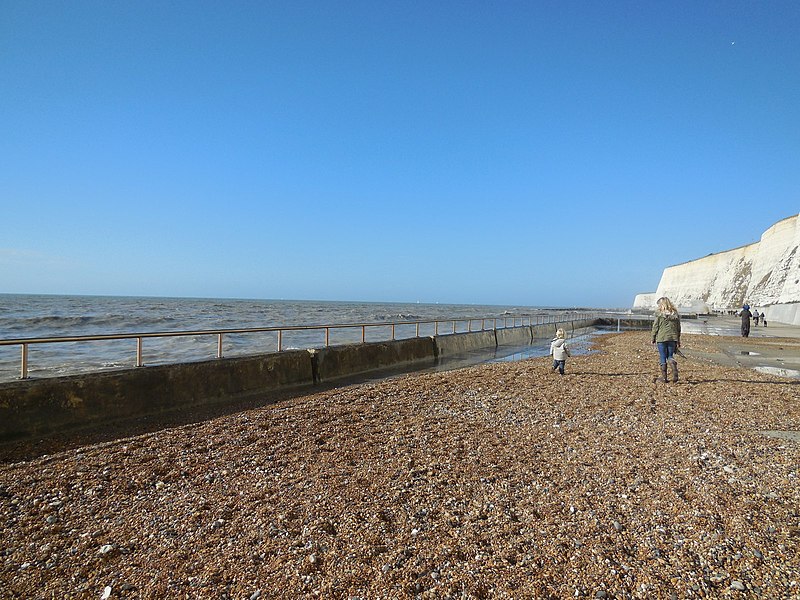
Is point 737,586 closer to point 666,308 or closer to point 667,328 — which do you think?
point 667,328

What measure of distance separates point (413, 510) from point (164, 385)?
6.01 metres

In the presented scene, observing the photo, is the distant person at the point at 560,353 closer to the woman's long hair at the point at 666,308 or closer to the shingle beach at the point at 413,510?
the woman's long hair at the point at 666,308

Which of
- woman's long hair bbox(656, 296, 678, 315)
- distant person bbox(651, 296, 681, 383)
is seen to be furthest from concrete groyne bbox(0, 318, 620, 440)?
woman's long hair bbox(656, 296, 678, 315)

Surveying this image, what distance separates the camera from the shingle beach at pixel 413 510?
122 inches

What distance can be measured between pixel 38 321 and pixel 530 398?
40713 mm

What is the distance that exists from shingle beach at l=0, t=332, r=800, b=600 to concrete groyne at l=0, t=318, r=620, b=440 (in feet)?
4.15

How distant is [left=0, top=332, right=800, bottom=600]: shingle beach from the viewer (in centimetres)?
311

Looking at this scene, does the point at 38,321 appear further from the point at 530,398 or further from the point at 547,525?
the point at 547,525

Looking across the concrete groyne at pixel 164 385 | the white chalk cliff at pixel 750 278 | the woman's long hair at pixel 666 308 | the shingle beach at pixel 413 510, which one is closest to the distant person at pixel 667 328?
the woman's long hair at pixel 666 308

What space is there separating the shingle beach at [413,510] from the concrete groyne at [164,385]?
126 centimetres

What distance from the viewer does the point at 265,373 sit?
33.9ft

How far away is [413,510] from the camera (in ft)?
13.5

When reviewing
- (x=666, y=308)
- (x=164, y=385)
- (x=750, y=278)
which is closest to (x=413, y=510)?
(x=164, y=385)

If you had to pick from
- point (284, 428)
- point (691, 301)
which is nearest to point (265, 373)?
point (284, 428)
